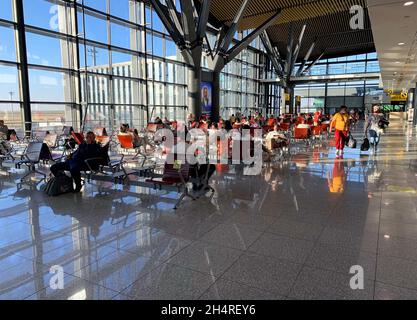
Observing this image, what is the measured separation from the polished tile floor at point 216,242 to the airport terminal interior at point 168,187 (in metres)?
0.02

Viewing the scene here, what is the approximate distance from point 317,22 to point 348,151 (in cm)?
1982

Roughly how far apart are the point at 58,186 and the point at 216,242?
3.44 metres

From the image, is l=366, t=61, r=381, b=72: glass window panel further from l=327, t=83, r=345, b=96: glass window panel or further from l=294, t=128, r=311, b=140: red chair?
l=294, t=128, r=311, b=140: red chair

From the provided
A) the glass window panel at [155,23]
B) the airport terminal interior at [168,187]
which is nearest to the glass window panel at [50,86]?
the airport terminal interior at [168,187]

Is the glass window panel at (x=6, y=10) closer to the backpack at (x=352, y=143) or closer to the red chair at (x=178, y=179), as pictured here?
the red chair at (x=178, y=179)

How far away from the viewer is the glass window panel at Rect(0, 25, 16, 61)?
11.8m

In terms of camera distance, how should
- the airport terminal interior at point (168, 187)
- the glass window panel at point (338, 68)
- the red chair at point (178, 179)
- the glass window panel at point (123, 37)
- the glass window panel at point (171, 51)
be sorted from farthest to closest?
the glass window panel at point (338, 68), the glass window panel at point (171, 51), the glass window panel at point (123, 37), the red chair at point (178, 179), the airport terminal interior at point (168, 187)

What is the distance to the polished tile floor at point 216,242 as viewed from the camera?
2.76 m

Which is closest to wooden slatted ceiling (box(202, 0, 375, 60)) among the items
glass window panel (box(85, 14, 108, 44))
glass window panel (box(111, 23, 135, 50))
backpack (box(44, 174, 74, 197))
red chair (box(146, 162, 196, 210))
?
glass window panel (box(111, 23, 135, 50))

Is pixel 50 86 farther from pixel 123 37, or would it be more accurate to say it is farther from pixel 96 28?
pixel 123 37

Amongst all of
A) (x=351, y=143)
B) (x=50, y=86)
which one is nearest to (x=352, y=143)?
(x=351, y=143)

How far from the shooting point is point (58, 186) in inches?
227

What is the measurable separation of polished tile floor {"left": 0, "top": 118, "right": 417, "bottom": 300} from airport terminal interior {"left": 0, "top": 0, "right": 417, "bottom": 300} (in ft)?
0.06
